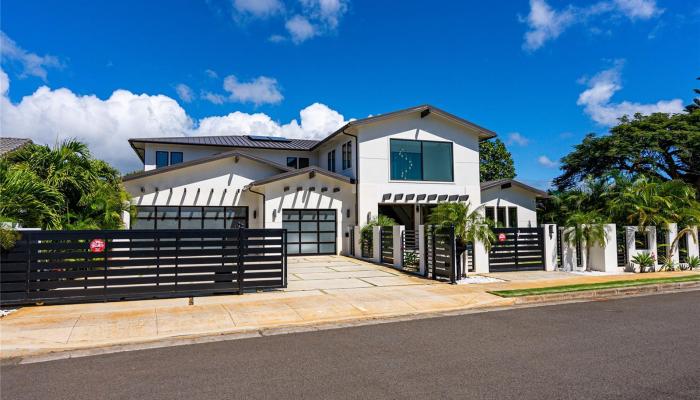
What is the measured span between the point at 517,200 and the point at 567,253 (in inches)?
372

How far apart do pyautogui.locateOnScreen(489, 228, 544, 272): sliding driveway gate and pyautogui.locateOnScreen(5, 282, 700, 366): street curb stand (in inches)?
160

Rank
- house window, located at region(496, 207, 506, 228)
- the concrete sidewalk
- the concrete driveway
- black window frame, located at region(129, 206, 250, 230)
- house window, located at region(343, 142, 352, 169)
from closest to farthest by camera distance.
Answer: the concrete sidewalk → the concrete driveway → black window frame, located at region(129, 206, 250, 230) → house window, located at region(343, 142, 352, 169) → house window, located at region(496, 207, 506, 228)

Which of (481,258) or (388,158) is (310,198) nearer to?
(388,158)

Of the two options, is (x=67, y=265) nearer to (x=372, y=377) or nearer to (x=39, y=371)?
(x=39, y=371)

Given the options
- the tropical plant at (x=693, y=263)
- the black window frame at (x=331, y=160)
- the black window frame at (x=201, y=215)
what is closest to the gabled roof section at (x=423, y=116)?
the black window frame at (x=331, y=160)

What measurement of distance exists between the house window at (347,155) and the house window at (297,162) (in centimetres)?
511

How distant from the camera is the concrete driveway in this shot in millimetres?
12273

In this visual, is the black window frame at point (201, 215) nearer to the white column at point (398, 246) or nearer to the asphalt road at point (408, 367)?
the white column at point (398, 246)

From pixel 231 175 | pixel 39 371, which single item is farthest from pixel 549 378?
pixel 231 175

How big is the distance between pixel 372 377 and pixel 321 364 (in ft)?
2.67

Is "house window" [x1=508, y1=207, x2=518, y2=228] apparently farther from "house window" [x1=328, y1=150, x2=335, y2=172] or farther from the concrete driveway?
the concrete driveway

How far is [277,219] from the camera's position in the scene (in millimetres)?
20609

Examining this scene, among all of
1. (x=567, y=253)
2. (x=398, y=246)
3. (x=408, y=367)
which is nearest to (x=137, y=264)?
(x=408, y=367)

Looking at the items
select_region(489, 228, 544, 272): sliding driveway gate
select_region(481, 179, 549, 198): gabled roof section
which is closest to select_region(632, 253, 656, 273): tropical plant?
select_region(489, 228, 544, 272): sliding driveway gate
